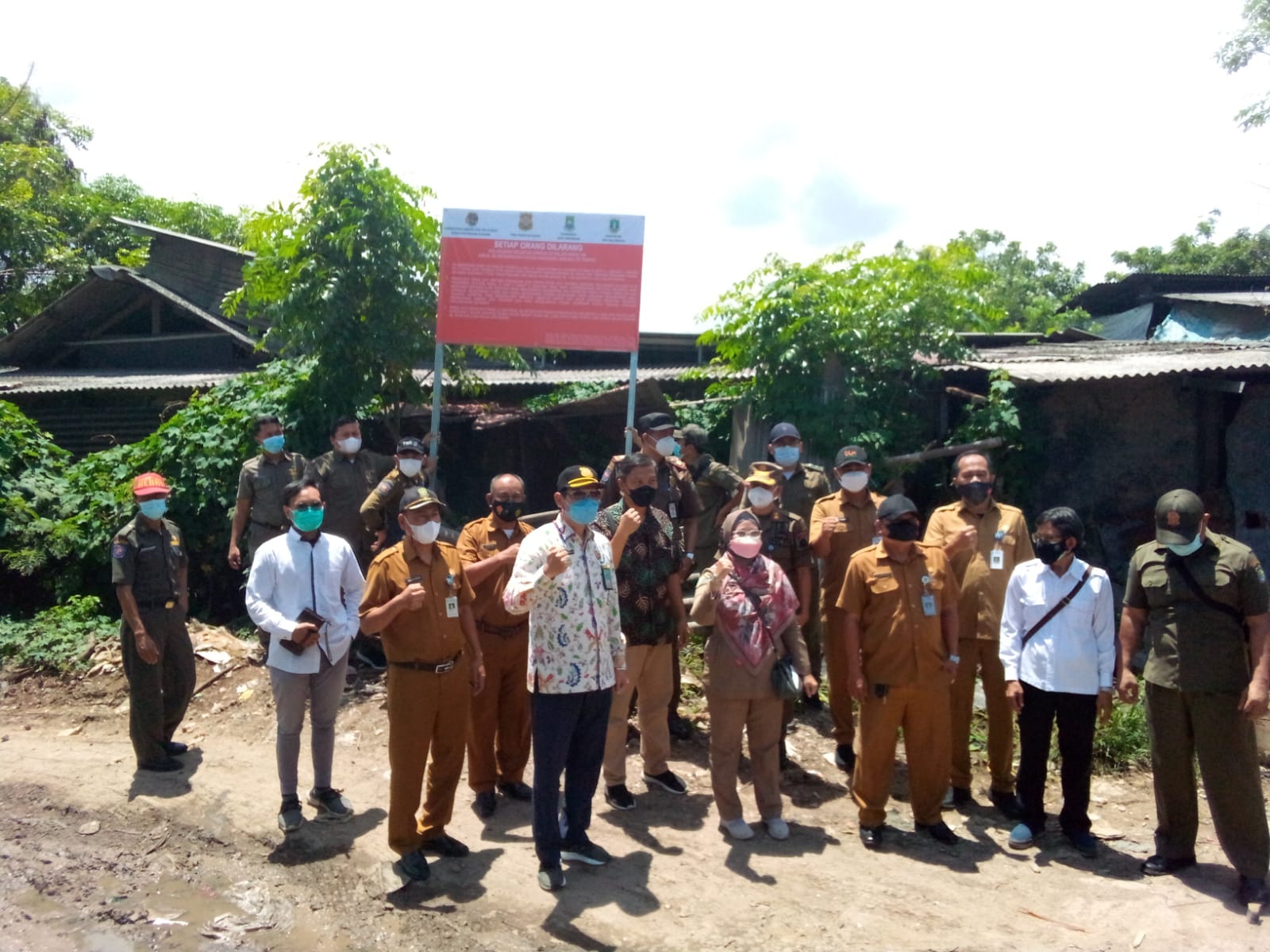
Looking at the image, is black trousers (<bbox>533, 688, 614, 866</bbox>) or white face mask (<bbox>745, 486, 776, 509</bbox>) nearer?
black trousers (<bbox>533, 688, 614, 866</bbox>)

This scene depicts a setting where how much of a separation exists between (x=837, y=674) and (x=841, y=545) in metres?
0.82

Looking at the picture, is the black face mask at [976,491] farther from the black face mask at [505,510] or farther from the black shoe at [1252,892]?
the black face mask at [505,510]

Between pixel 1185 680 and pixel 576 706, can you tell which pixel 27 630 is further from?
pixel 1185 680

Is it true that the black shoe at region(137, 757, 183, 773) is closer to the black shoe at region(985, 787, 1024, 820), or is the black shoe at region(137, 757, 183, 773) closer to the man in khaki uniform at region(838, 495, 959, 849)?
the man in khaki uniform at region(838, 495, 959, 849)

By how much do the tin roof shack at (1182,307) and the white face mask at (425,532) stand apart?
15.2m

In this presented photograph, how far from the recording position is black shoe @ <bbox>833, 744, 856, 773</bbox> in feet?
20.9

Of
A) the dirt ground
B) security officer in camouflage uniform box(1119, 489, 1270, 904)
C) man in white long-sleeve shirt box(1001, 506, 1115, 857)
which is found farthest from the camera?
man in white long-sleeve shirt box(1001, 506, 1115, 857)

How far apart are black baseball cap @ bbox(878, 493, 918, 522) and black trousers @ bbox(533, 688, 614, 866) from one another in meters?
1.78

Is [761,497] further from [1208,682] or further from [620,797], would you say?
[1208,682]

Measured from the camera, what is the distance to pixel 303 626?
17.4 ft

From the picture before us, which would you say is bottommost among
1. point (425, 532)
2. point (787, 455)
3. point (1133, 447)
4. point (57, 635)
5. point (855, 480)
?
point (57, 635)

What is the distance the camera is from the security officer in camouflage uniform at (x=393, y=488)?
744 centimetres

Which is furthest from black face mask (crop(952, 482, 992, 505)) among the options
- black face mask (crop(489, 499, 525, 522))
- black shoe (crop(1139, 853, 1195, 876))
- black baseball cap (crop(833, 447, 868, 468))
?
black face mask (crop(489, 499, 525, 522))

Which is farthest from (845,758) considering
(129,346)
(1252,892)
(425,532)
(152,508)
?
(129,346)
